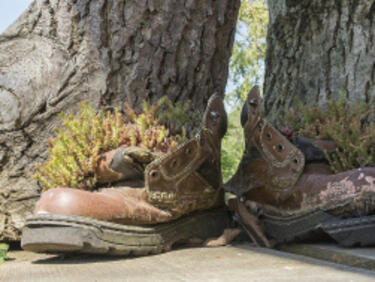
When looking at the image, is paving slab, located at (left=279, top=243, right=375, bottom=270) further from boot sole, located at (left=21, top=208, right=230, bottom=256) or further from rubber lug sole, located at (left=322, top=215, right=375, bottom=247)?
boot sole, located at (left=21, top=208, right=230, bottom=256)

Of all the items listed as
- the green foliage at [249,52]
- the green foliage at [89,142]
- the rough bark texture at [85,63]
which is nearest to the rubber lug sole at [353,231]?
the green foliage at [89,142]

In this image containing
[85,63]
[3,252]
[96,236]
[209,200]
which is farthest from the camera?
[85,63]

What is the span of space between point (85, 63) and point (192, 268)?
137 centimetres

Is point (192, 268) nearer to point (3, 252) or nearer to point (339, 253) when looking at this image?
point (339, 253)

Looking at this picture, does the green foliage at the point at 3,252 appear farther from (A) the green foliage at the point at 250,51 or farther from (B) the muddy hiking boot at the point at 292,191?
(A) the green foliage at the point at 250,51

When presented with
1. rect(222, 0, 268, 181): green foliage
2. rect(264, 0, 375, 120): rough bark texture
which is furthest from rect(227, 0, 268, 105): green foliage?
rect(264, 0, 375, 120): rough bark texture

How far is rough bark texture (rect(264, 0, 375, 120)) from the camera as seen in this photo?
125 inches

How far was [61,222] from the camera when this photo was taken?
1.75 m

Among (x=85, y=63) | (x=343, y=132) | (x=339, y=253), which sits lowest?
(x=339, y=253)

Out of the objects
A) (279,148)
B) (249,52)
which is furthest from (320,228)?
(249,52)

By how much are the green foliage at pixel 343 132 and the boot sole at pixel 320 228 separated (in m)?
0.32

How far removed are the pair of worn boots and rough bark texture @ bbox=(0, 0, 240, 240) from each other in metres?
0.51

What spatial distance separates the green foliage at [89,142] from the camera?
2137 millimetres

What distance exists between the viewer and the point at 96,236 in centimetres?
182
